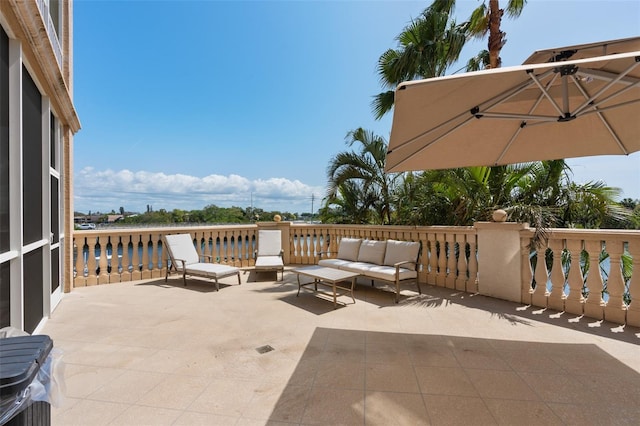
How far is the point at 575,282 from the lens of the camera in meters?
4.03

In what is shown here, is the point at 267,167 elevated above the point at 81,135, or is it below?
above

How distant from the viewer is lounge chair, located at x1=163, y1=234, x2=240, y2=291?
5.66 metres

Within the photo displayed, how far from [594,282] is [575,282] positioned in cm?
20

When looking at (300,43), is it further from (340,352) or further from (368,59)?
(340,352)

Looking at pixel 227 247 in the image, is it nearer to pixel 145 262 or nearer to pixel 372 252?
pixel 145 262

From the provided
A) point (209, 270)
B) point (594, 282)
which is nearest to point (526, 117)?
point (594, 282)

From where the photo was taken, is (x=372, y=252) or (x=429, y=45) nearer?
(x=372, y=252)

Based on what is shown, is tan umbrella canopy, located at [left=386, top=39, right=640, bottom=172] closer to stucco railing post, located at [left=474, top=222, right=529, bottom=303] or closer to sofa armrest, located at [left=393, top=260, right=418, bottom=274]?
stucco railing post, located at [left=474, top=222, right=529, bottom=303]

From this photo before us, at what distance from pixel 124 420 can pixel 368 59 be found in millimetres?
8935

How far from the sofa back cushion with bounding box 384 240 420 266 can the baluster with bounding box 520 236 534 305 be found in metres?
1.58

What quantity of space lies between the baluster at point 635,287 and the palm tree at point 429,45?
512 cm

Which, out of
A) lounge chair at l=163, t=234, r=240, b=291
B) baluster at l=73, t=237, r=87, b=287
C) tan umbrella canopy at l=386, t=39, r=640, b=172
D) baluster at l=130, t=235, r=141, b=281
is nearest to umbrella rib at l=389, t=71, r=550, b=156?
tan umbrella canopy at l=386, t=39, r=640, b=172

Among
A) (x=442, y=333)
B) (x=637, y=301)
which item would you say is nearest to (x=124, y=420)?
(x=442, y=333)

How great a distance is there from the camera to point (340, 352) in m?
3.00
